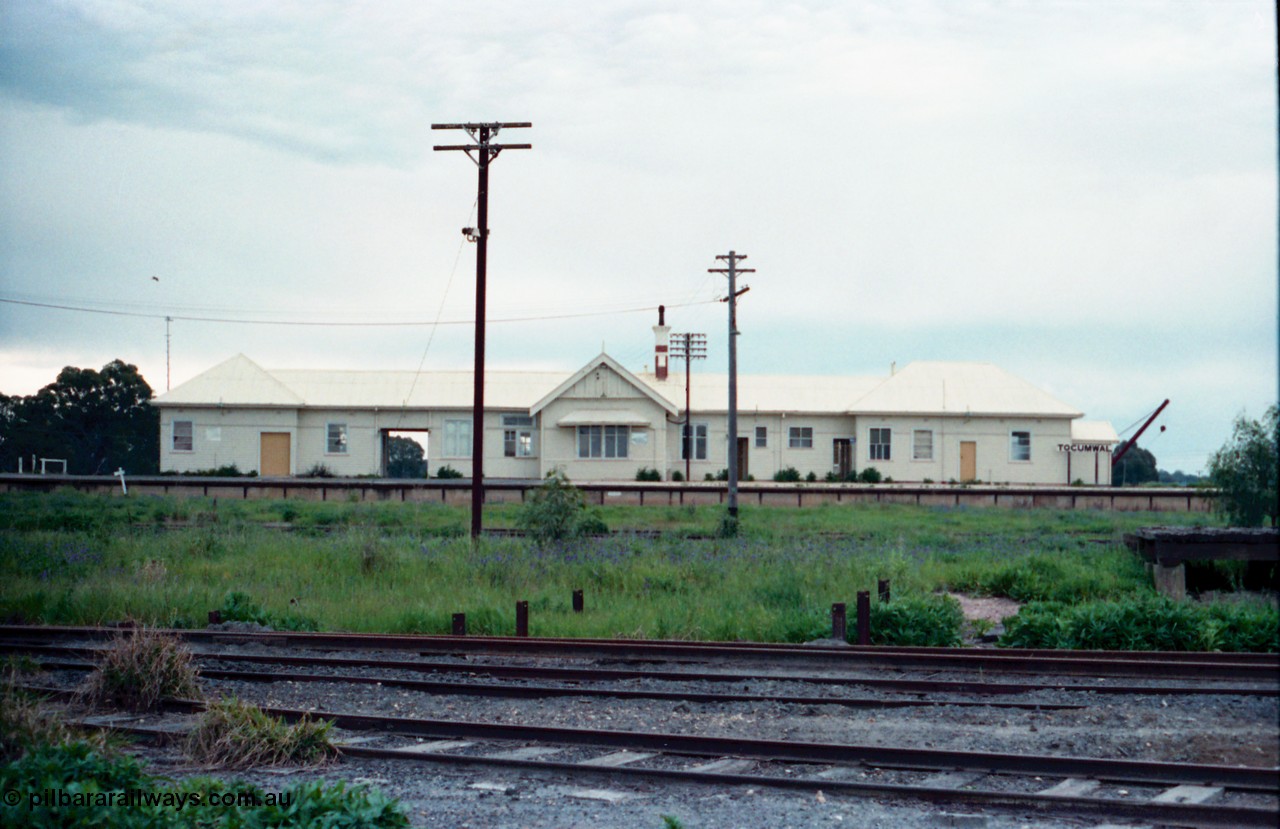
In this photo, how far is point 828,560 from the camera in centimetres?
1678

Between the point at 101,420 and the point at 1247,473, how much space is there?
4458cm

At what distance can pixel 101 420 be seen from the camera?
4619 centimetres

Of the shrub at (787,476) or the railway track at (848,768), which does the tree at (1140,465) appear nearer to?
the shrub at (787,476)

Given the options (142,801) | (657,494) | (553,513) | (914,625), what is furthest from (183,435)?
(142,801)

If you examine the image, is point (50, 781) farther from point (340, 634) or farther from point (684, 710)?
point (340, 634)

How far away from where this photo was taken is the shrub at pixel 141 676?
8.98 meters

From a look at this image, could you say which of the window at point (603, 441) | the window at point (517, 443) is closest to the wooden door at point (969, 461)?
the window at point (603, 441)

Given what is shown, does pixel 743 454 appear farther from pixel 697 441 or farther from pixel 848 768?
pixel 848 768

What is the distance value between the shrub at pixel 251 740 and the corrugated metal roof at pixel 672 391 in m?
35.0

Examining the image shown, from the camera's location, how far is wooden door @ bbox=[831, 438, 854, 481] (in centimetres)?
4459

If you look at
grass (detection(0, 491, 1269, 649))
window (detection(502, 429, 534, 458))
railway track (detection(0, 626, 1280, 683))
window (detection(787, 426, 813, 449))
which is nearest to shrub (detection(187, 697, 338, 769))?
railway track (detection(0, 626, 1280, 683))

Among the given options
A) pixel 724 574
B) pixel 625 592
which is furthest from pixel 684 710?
pixel 724 574

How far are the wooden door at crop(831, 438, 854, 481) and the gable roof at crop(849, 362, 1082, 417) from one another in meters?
1.71

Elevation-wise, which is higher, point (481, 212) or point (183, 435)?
point (481, 212)
